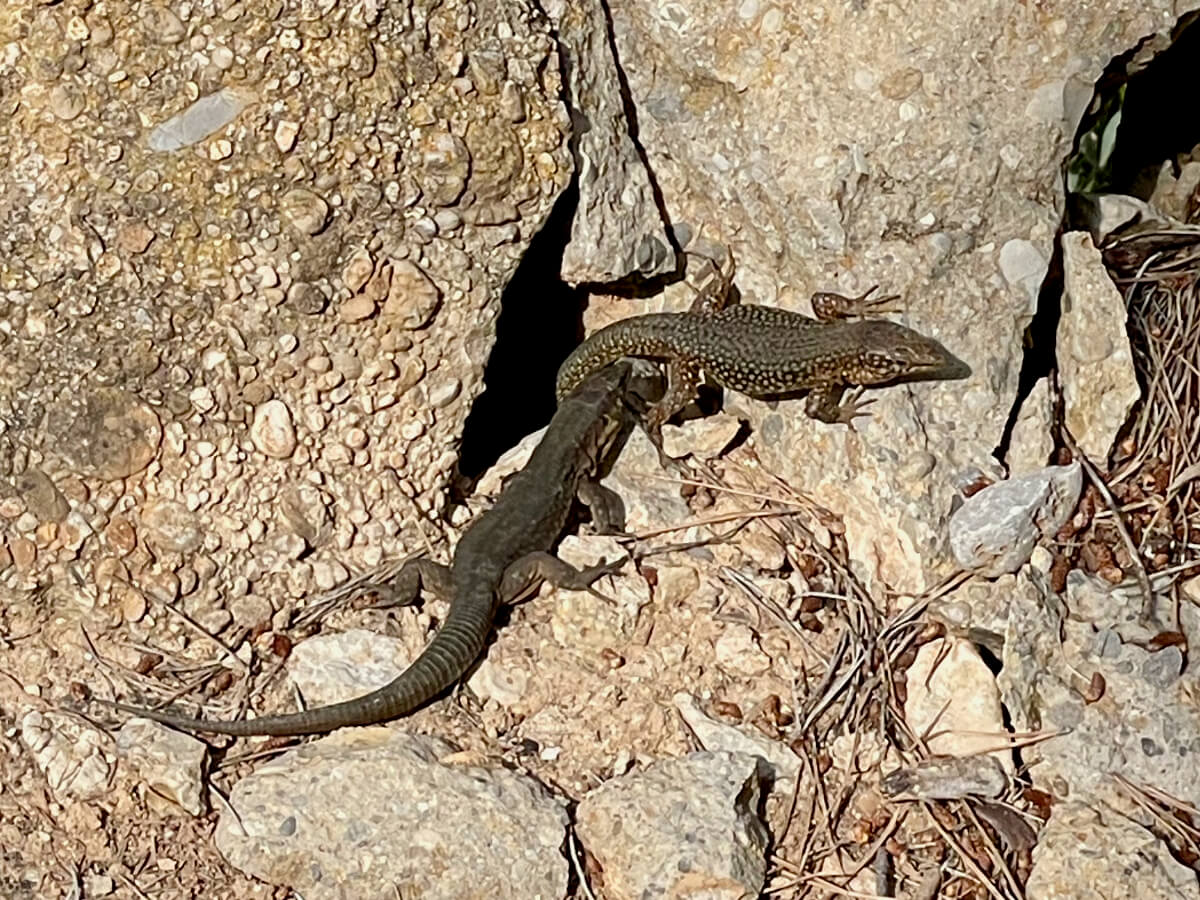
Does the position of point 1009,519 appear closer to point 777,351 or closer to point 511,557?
point 777,351

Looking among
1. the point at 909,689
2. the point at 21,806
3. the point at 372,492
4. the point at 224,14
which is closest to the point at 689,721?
the point at 909,689

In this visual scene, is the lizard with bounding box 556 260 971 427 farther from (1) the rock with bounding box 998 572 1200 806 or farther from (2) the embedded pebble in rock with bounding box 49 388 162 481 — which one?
(2) the embedded pebble in rock with bounding box 49 388 162 481

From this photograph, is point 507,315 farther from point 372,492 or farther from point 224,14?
point 224,14

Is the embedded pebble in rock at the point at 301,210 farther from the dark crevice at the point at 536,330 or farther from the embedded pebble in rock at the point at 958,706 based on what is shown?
the embedded pebble in rock at the point at 958,706

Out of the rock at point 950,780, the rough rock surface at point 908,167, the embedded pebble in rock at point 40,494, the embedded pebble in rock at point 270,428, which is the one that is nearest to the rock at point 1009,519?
the rough rock surface at point 908,167

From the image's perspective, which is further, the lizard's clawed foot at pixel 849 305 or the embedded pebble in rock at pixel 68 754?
the lizard's clawed foot at pixel 849 305

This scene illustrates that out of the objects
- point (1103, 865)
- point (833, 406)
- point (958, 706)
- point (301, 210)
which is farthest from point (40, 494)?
point (1103, 865)
